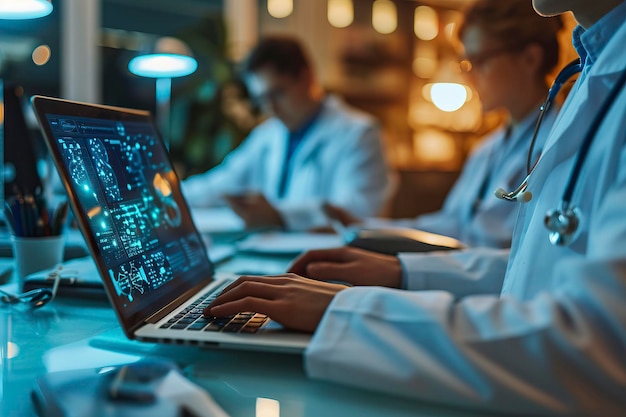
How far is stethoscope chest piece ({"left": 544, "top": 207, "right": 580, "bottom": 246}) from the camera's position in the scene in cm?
53

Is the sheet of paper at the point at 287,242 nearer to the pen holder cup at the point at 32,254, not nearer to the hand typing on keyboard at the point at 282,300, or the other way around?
the pen holder cup at the point at 32,254

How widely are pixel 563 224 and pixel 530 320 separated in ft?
0.41

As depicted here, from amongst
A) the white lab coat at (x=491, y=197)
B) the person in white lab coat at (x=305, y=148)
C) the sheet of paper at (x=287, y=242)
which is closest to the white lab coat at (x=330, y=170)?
the person in white lab coat at (x=305, y=148)

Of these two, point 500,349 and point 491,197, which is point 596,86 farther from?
point 491,197

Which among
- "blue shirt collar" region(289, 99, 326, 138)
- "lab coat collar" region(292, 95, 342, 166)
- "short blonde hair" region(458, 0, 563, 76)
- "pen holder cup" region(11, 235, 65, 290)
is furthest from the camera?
"blue shirt collar" region(289, 99, 326, 138)

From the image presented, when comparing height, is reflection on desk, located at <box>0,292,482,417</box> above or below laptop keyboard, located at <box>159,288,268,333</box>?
below

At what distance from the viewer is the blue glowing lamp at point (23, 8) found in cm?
127

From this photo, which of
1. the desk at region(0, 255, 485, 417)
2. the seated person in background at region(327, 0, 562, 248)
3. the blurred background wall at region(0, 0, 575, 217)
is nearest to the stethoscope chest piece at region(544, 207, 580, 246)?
the desk at region(0, 255, 485, 417)

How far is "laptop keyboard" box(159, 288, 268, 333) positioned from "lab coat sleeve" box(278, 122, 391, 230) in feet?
5.21

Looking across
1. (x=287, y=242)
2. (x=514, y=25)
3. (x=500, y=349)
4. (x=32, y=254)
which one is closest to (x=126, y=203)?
(x=32, y=254)

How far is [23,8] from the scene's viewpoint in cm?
133

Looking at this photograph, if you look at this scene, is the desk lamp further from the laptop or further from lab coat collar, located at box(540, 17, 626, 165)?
lab coat collar, located at box(540, 17, 626, 165)

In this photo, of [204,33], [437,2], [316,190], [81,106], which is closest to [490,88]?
[316,190]

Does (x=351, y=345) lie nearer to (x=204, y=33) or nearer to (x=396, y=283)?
(x=396, y=283)
